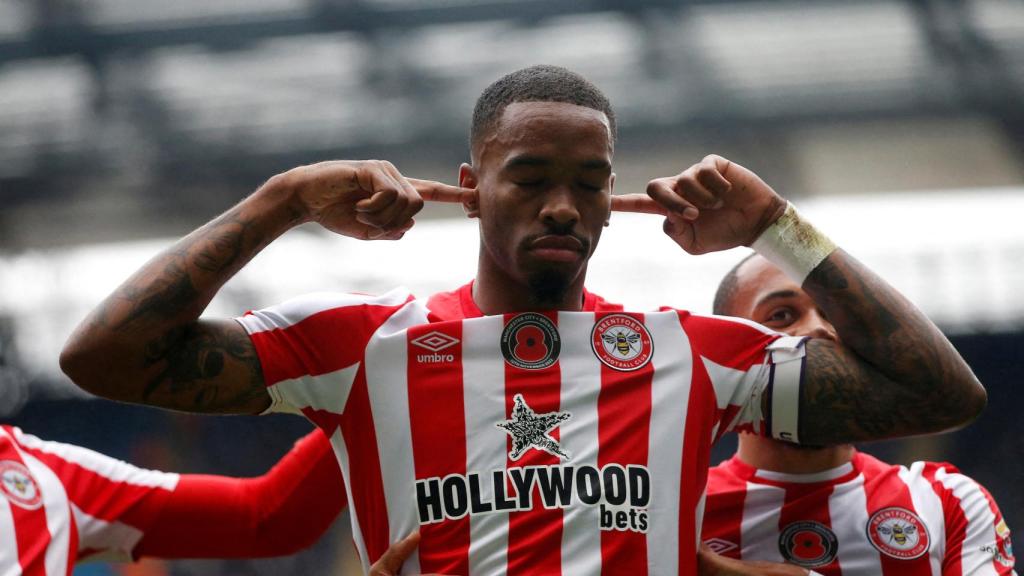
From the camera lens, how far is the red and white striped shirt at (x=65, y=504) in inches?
110

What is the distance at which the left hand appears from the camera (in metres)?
2.13

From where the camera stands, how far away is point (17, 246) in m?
10.3

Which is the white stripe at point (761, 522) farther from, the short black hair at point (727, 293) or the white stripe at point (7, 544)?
the white stripe at point (7, 544)

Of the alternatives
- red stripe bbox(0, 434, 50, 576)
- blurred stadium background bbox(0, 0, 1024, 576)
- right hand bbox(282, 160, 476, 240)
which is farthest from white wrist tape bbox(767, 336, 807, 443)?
blurred stadium background bbox(0, 0, 1024, 576)

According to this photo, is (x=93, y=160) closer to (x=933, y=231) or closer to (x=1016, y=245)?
(x=933, y=231)

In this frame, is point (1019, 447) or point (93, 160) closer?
point (93, 160)

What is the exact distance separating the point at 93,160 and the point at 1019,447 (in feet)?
27.2

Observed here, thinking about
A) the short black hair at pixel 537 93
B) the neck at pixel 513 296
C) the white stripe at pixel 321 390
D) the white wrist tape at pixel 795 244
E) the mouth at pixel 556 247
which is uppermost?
the short black hair at pixel 537 93

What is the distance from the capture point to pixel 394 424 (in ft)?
6.55

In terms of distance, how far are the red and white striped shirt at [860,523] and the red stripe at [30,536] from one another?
1.56m

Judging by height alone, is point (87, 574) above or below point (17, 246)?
below

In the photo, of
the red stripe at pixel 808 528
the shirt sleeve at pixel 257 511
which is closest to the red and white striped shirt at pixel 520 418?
the red stripe at pixel 808 528

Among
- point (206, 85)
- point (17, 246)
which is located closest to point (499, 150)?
point (206, 85)

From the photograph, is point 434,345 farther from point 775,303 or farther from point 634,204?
point 775,303
